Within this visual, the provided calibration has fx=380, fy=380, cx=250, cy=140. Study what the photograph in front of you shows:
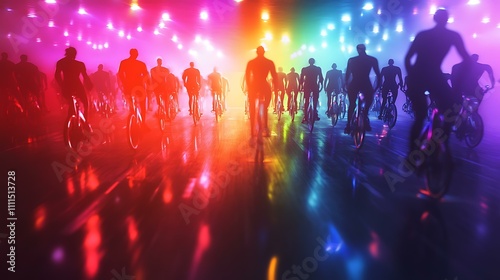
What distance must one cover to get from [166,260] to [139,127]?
271 inches

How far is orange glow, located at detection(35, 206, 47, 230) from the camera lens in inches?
169

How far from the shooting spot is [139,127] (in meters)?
9.78

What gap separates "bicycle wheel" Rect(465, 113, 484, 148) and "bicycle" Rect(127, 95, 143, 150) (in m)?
8.58

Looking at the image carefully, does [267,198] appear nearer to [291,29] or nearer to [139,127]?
[139,127]

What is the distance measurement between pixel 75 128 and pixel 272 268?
756cm

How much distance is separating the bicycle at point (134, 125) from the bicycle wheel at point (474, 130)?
858 centimetres

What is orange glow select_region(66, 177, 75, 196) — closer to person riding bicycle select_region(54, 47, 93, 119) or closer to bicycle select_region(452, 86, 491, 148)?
person riding bicycle select_region(54, 47, 93, 119)

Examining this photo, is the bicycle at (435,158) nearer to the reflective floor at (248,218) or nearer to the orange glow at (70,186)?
the reflective floor at (248,218)

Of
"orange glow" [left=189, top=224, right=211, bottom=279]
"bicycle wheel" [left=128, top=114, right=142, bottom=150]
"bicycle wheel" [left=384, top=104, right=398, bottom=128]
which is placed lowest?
"bicycle wheel" [left=384, top=104, right=398, bottom=128]

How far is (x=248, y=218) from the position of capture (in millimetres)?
4496

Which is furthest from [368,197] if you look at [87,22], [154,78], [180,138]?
[87,22]

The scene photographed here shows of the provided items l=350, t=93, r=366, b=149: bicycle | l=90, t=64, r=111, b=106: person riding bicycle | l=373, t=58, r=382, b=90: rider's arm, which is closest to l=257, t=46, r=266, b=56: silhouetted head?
l=350, t=93, r=366, b=149: bicycle

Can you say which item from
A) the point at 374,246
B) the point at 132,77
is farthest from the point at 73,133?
the point at 374,246

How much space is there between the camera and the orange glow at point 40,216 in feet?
14.1
